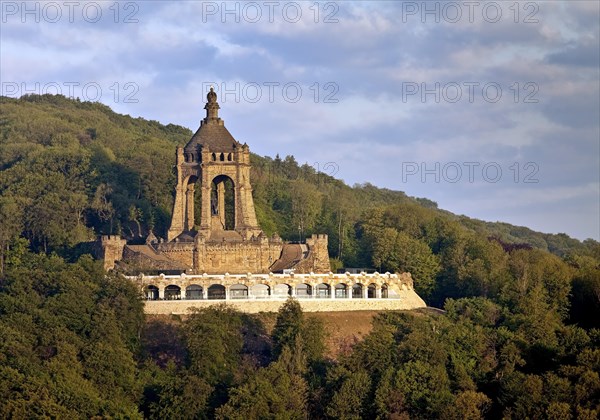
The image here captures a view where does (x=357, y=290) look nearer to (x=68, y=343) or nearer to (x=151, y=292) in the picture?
(x=151, y=292)

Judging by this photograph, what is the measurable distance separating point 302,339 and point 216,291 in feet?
27.6

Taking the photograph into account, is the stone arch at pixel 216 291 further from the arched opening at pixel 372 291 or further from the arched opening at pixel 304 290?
the arched opening at pixel 372 291

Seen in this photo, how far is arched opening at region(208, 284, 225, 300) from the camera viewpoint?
81625 mm

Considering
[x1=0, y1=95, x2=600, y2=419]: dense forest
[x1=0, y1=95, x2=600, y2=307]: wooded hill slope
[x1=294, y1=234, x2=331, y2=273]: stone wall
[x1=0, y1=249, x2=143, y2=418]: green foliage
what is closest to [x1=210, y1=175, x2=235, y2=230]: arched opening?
[x1=0, y1=95, x2=600, y2=307]: wooded hill slope

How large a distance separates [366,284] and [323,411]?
1292cm

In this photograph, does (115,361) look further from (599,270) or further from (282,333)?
(599,270)

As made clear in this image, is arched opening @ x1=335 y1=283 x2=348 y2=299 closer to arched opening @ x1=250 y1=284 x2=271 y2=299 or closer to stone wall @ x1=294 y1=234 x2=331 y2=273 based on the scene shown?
stone wall @ x1=294 y1=234 x2=331 y2=273

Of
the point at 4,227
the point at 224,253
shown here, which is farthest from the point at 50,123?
the point at 224,253

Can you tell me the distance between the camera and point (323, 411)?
71.9 metres

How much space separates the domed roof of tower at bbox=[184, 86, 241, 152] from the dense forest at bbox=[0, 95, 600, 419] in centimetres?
893

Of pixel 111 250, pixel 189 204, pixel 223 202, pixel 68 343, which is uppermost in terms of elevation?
pixel 223 202

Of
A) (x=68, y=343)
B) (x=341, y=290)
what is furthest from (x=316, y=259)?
(x=68, y=343)

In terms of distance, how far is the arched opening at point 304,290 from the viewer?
82.2 meters

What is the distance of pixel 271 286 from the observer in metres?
81.9
